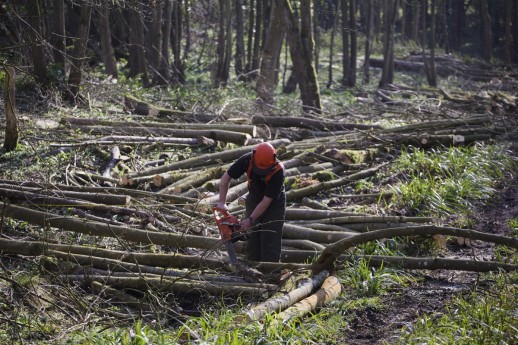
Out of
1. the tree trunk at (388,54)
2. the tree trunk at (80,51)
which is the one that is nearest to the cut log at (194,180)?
the tree trunk at (80,51)

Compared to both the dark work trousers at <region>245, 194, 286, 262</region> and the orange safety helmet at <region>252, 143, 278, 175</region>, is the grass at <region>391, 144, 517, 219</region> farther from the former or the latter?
the orange safety helmet at <region>252, 143, 278, 175</region>

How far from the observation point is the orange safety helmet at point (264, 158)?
26.8 ft

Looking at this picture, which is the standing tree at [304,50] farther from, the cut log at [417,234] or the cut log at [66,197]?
the cut log at [417,234]

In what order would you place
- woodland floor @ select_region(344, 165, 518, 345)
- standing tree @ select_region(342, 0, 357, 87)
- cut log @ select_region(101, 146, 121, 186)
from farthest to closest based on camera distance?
standing tree @ select_region(342, 0, 357, 87), cut log @ select_region(101, 146, 121, 186), woodland floor @ select_region(344, 165, 518, 345)

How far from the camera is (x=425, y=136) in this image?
14.0 metres

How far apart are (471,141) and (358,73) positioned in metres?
23.2

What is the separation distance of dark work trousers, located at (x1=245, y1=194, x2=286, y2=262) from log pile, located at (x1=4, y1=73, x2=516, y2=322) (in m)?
0.33

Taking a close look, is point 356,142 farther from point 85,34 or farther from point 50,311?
point 50,311

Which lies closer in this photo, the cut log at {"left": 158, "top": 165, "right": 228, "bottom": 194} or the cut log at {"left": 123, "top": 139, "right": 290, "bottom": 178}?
the cut log at {"left": 158, "top": 165, "right": 228, "bottom": 194}

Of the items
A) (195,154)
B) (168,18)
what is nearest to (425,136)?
(195,154)

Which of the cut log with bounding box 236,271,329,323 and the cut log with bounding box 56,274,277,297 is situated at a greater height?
the cut log with bounding box 236,271,329,323

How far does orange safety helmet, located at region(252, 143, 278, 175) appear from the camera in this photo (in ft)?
26.8

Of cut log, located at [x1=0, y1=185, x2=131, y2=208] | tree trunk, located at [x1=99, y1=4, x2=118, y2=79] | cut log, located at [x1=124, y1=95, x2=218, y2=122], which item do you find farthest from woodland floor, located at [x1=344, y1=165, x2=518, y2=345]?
tree trunk, located at [x1=99, y1=4, x2=118, y2=79]

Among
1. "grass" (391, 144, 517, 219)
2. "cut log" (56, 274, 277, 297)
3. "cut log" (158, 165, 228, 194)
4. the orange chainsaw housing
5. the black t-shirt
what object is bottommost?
"grass" (391, 144, 517, 219)
